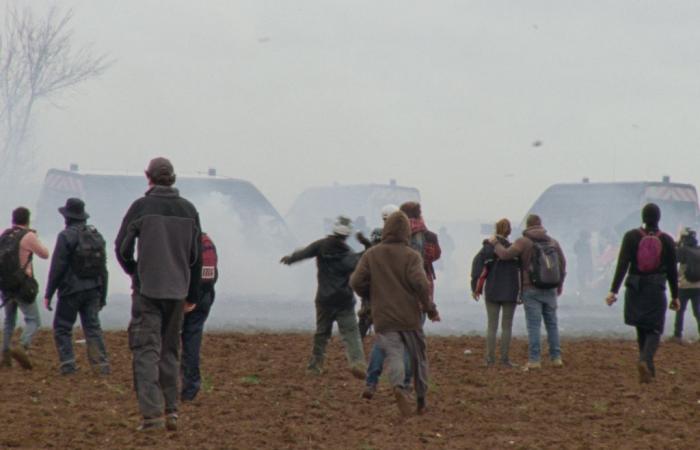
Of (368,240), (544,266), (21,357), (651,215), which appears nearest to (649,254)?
(651,215)

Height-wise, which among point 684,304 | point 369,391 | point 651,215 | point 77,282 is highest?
point 651,215

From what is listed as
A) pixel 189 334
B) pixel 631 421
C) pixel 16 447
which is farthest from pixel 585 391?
pixel 16 447

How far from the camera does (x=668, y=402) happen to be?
1151cm

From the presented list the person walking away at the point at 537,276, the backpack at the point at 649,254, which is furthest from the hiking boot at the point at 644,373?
the person walking away at the point at 537,276

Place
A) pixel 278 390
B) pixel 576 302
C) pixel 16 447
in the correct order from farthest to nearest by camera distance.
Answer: pixel 576 302
pixel 278 390
pixel 16 447

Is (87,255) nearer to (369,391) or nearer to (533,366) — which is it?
(369,391)

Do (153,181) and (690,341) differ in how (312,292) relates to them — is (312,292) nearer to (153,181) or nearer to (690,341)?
(690,341)

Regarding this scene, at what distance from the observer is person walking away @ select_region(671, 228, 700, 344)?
18891 mm

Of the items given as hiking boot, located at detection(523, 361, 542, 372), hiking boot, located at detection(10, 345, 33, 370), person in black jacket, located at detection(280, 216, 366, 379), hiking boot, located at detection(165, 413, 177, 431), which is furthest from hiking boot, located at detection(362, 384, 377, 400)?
hiking boot, located at detection(10, 345, 33, 370)

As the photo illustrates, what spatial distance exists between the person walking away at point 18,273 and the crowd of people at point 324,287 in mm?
11

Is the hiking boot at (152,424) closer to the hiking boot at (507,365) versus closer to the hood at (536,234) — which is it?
the hiking boot at (507,365)

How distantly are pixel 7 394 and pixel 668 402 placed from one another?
18.5 ft

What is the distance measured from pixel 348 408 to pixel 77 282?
3337 millimetres

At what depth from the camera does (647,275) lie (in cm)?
1286
